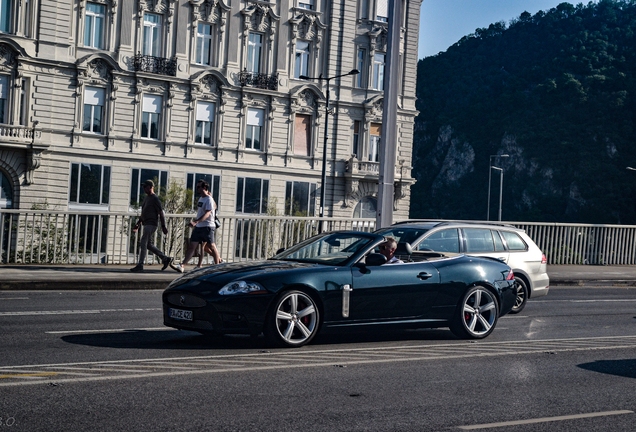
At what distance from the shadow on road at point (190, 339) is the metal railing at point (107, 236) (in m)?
8.44


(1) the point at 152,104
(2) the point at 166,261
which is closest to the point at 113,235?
(2) the point at 166,261

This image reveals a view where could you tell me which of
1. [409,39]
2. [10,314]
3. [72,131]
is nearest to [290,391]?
[10,314]

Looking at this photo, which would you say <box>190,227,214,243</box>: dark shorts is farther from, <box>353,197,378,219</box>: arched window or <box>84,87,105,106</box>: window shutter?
<box>353,197,378,219</box>: arched window

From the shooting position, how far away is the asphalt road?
548 cm

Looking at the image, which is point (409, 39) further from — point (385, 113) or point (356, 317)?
point (356, 317)

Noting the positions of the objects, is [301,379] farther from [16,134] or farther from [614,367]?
[16,134]

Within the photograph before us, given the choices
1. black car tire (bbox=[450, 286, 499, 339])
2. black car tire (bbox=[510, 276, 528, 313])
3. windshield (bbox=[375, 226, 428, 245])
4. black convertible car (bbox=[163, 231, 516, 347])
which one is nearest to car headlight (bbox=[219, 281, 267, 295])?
black convertible car (bbox=[163, 231, 516, 347])

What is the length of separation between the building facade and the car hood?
3345cm

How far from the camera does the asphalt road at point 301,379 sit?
548 centimetres

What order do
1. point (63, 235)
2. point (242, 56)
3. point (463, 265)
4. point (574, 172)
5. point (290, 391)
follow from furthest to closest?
point (574, 172), point (242, 56), point (63, 235), point (463, 265), point (290, 391)

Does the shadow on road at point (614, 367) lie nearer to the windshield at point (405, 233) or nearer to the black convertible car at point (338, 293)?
the black convertible car at point (338, 293)

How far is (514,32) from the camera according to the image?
133m

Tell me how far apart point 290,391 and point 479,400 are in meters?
1.51

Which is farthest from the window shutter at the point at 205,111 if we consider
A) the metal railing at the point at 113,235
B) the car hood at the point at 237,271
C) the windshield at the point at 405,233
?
the car hood at the point at 237,271
